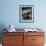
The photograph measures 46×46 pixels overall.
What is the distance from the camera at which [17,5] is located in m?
3.89

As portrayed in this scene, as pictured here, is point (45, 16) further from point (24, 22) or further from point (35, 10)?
point (24, 22)

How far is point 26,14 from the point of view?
3936 millimetres

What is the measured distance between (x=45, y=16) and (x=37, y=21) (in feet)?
0.98

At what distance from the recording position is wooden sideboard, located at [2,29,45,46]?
342 cm

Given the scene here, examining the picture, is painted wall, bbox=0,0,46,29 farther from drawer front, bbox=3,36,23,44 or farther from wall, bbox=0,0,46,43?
drawer front, bbox=3,36,23,44

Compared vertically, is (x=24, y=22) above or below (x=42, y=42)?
above

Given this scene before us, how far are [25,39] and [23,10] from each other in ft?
3.21

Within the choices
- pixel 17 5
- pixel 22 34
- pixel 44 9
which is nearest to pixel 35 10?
pixel 44 9

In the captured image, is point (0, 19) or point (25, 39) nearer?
point (25, 39)

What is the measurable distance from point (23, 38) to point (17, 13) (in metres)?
0.89

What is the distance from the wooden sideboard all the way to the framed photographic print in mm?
636

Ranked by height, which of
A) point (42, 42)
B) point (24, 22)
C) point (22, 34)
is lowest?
point (42, 42)

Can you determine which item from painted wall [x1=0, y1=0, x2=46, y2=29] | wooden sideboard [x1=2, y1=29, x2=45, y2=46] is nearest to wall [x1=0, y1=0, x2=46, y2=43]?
painted wall [x1=0, y1=0, x2=46, y2=29]

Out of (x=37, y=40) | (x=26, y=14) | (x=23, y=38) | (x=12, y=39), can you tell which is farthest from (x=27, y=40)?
(x=26, y=14)
